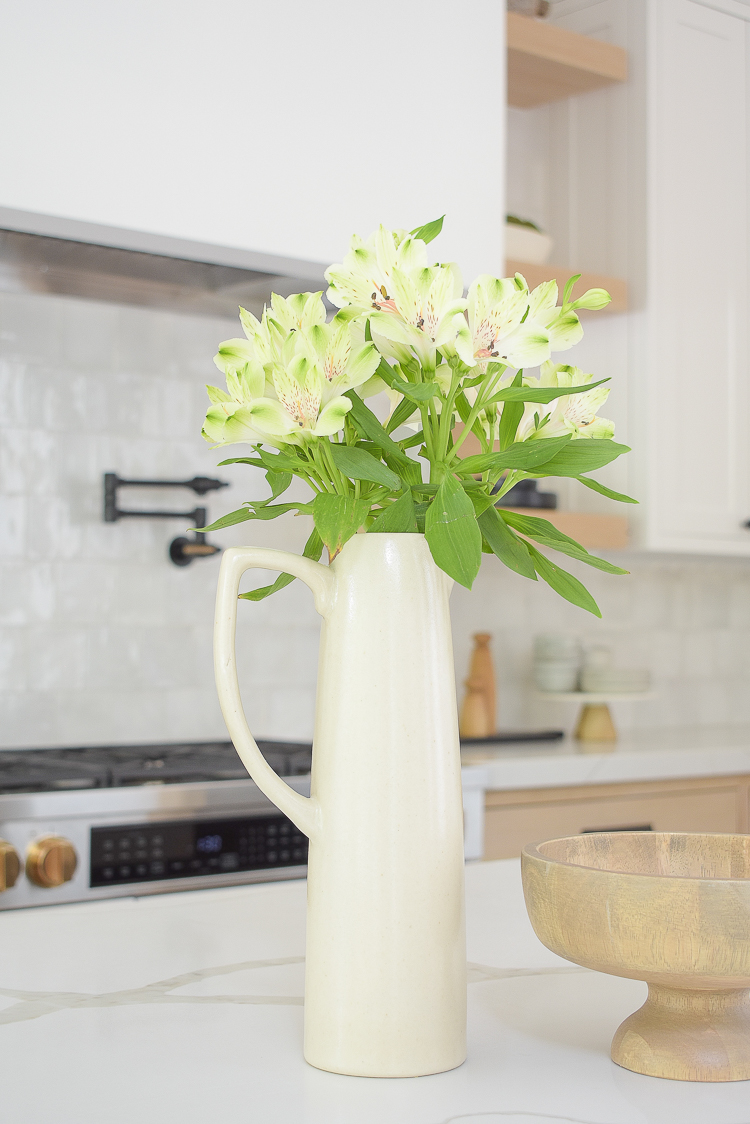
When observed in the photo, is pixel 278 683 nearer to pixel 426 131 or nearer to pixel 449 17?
pixel 426 131

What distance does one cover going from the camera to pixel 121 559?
2.29 metres

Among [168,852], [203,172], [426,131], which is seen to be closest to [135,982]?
[168,852]

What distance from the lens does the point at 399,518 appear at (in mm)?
670

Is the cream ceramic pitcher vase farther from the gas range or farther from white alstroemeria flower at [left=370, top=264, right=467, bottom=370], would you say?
the gas range

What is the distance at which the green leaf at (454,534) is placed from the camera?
2.00 feet

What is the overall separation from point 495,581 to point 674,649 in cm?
64

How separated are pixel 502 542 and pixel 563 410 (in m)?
0.10

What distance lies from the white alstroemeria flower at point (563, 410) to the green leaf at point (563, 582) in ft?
0.25

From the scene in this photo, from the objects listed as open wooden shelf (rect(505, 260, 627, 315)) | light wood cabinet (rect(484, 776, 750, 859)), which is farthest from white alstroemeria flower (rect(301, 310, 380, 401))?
open wooden shelf (rect(505, 260, 627, 315))

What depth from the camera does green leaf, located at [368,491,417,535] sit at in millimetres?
667

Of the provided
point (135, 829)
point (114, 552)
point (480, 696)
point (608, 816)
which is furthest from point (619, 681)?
point (135, 829)

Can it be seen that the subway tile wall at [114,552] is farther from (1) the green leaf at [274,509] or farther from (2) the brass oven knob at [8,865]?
(1) the green leaf at [274,509]

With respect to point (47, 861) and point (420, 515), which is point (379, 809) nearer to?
point (420, 515)

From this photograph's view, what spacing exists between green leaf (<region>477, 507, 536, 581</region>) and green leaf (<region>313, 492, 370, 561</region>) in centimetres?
8
